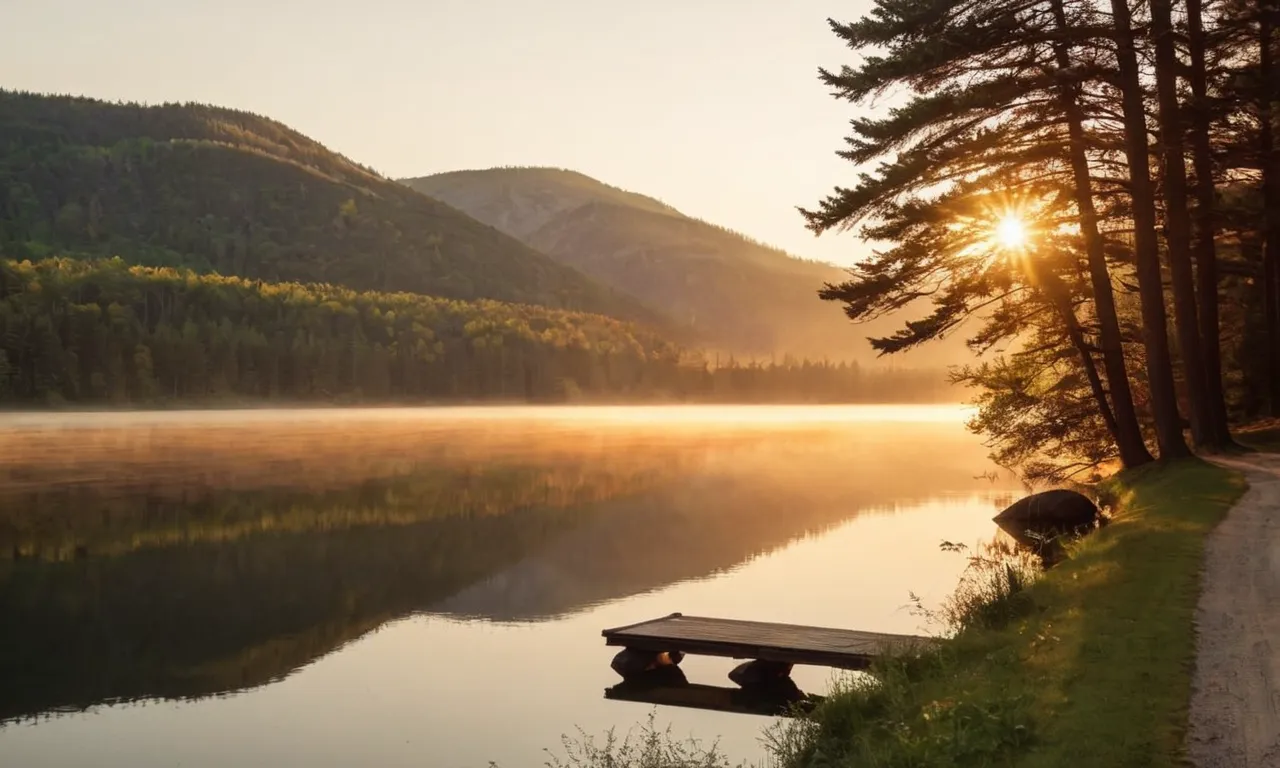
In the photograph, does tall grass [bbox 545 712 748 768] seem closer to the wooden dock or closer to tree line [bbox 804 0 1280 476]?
the wooden dock

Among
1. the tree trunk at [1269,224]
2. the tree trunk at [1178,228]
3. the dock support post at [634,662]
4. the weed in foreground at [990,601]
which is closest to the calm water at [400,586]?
the dock support post at [634,662]

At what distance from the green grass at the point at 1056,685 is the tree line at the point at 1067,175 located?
11039 mm

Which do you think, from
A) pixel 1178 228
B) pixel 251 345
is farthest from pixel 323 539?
pixel 251 345

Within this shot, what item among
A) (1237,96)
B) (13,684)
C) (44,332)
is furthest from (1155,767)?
(44,332)

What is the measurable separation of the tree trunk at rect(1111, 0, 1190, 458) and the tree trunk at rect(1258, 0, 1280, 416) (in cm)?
303

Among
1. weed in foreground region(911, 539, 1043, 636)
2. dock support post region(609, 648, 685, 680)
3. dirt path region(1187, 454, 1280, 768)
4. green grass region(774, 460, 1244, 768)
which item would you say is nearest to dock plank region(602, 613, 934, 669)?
dock support post region(609, 648, 685, 680)

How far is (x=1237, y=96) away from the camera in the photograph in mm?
28234

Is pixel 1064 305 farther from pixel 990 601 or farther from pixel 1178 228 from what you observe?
pixel 990 601

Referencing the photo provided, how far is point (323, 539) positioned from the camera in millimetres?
36562

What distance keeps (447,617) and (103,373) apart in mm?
118286

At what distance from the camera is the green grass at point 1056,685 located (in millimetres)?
10086

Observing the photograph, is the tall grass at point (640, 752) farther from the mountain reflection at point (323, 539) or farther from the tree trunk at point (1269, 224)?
the tree trunk at point (1269, 224)

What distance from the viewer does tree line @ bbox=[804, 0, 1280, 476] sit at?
27.5m

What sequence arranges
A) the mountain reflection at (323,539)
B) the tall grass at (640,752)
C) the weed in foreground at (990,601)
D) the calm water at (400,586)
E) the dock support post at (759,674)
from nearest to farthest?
1. the tall grass at (640,752)
2. the weed in foreground at (990,601)
3. the calm water at (400,586)
4. the dock support post at (759,674)
5. the mountain reflection at (323,539)
